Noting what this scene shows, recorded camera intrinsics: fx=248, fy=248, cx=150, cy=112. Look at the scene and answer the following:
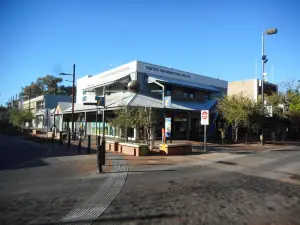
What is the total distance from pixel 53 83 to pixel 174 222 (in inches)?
3398

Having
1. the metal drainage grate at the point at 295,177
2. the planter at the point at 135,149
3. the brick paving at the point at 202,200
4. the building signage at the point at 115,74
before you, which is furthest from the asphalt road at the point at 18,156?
the building signage at the point at 115,74

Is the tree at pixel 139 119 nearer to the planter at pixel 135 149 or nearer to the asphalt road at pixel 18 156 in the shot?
the planter at pixel 135 149

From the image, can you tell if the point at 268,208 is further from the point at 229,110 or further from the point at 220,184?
the point at 229,110

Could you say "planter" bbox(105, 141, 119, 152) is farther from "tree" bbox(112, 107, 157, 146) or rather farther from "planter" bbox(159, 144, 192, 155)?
"planter" bbox(159, 144, 192, 155)

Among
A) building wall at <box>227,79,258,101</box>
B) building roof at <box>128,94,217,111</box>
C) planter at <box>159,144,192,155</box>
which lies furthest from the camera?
building wall at <box>227,79,258,101</box>

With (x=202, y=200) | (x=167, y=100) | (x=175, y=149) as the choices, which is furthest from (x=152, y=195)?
(x=167, y=100)

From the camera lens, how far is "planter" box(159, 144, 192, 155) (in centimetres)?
1480

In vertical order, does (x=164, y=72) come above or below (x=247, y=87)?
below

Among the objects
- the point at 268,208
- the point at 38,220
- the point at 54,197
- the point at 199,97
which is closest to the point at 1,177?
the point at 54,197

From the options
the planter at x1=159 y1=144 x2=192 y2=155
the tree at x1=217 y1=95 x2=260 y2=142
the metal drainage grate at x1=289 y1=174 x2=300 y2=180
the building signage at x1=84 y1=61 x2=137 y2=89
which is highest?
the building signage at x1=84 y1=61 x2=137 y2=89

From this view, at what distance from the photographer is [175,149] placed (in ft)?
49.5

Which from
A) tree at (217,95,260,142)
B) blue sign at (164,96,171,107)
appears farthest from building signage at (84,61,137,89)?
tree at (217,95,260,142)

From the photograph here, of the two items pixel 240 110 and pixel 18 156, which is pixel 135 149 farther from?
pixel 240 110

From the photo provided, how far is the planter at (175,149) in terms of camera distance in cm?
1480
